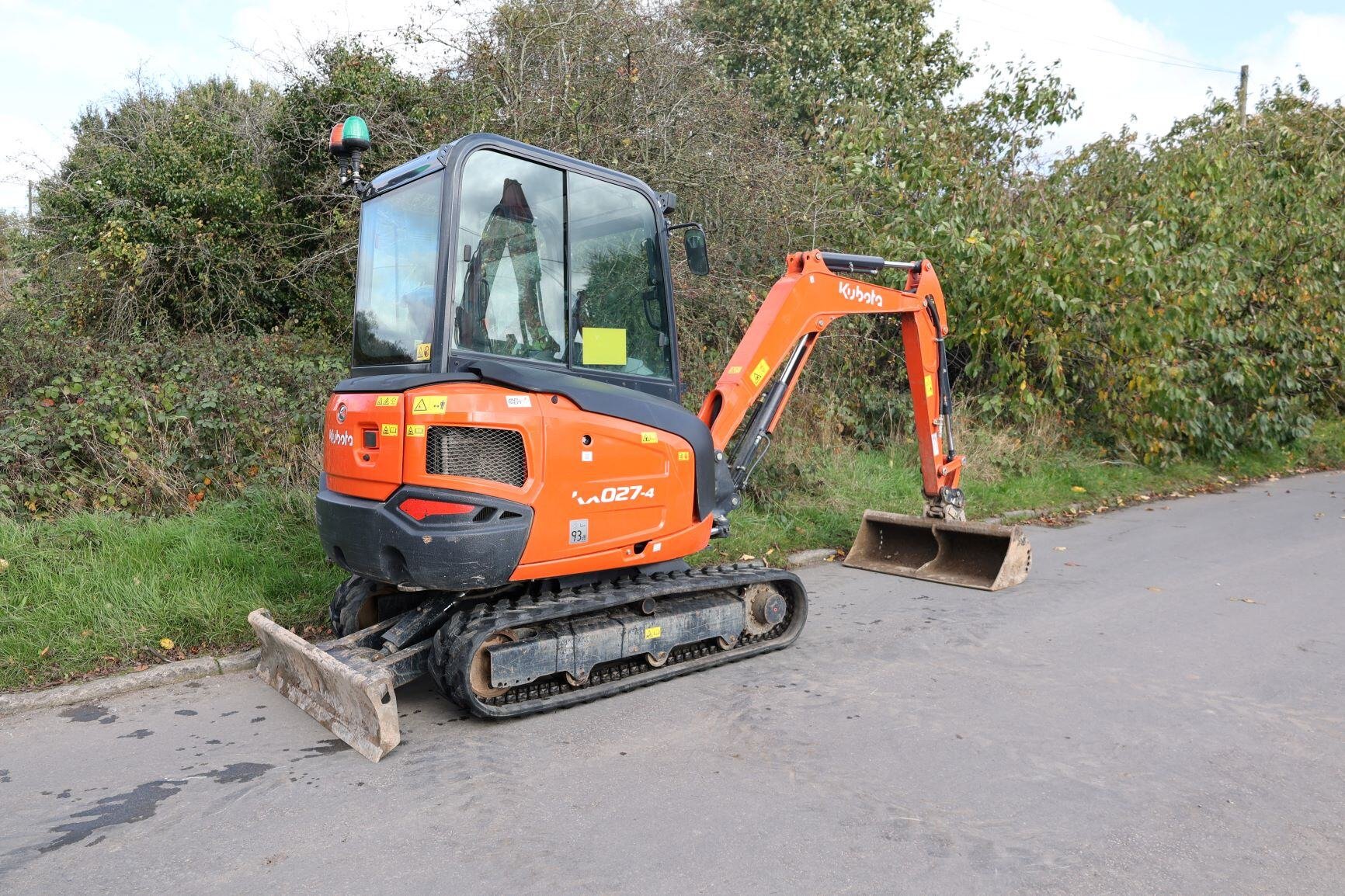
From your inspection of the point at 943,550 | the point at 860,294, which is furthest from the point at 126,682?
the point at 943,550

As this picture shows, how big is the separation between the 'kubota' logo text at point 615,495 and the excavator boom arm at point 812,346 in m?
0.95

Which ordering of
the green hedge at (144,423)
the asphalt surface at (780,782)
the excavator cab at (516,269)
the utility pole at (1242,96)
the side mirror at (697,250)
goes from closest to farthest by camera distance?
the asphalt surface at (780,782), the excavator cab at (516,269), the side mirror at (697,250), the green hedge at (144,423), the utility pole at (1242,96)

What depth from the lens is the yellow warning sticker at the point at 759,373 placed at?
5.86 meters

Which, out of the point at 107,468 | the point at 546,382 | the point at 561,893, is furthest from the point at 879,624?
the point at 107,468

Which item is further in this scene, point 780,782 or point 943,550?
point 943,550

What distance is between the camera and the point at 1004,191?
464 inches

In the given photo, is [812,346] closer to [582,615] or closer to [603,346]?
[603,346]

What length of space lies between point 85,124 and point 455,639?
1189 centimetres

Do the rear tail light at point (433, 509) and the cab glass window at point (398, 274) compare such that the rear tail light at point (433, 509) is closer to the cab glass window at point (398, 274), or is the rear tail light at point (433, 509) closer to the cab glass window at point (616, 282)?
the cab glass window at point (398, 274)

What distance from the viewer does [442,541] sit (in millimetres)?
4055

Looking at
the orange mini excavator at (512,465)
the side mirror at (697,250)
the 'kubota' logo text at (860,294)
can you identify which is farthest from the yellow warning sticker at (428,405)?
the 'kubota' logo text at (860,294)

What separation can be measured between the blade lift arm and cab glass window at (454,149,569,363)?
1.47 meters

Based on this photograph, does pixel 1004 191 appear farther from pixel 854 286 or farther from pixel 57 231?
pixel 57 231

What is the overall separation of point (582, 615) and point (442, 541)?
948mm
